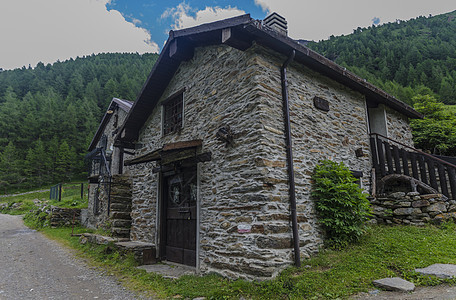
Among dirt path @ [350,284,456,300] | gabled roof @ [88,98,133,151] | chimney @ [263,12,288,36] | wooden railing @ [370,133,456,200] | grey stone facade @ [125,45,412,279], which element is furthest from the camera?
gabled roof @ [88,98,133,151]

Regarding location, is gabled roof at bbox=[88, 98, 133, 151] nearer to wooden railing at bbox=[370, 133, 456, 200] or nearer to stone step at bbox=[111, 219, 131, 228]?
stone step at bbox=[111, 219, 131, 228]

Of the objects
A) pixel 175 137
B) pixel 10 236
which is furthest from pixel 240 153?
pixel 10 236

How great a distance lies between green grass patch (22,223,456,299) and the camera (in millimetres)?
4195

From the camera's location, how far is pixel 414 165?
748 centimetres

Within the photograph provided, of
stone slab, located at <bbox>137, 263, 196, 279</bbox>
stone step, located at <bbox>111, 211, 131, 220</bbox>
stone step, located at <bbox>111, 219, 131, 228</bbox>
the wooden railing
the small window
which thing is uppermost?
the small window

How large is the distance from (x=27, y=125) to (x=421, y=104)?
5536 cm

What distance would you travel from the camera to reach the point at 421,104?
16.6 metres

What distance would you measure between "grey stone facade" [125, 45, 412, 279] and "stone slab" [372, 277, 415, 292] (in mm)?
1378

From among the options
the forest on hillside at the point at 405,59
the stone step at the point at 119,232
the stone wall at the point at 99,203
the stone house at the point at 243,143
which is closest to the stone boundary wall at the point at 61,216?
the stone wall at the point at 99,203

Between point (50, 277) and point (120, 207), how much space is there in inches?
171

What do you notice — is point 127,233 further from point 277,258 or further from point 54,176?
point 54,176

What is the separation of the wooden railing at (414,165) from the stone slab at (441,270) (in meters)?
3.35

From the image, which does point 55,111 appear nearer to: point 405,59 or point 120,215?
point 120,215

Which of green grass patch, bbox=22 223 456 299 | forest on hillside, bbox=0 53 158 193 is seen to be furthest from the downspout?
forest on hillside, bbox=0 53 158 193
